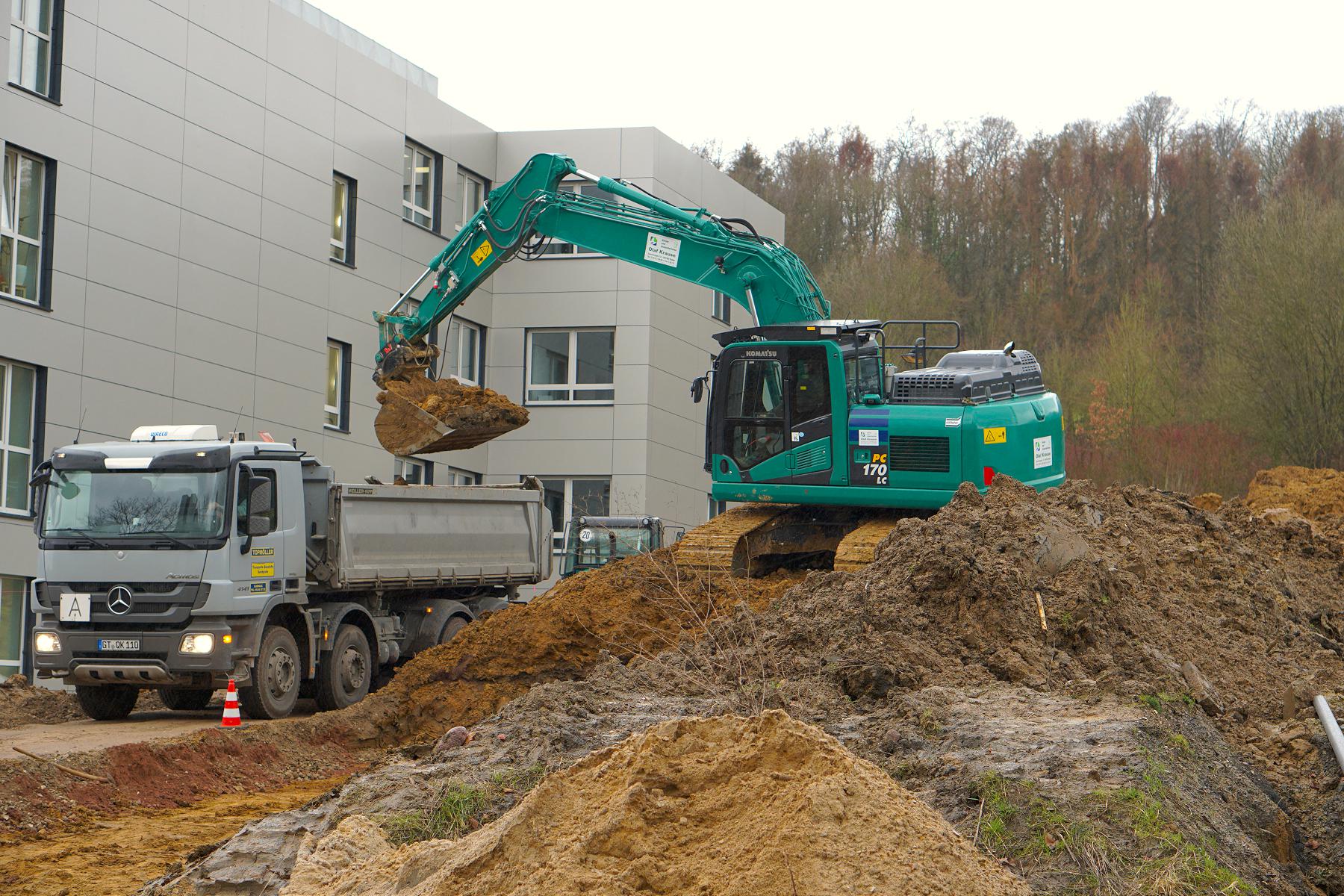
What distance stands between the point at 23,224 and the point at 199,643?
9295 mm

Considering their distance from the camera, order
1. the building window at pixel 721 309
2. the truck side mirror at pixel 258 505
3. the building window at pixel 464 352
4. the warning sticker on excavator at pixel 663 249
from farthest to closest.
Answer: the building window at pixel 721 309 → the building window at pixel 464 352 → the warning sticker on excavator at pixel 663 249 → the truck side mirror at pixel 258 505

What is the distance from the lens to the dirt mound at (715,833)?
482 cm

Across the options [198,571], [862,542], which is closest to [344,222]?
[198,571]

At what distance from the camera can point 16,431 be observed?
19.4 meters

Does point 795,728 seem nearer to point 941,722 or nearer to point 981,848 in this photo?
point 981,848

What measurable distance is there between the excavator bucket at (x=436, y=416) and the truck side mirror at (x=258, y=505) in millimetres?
1578

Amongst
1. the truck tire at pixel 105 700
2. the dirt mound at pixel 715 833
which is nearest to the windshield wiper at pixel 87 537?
the truck tire at pixel 105 700

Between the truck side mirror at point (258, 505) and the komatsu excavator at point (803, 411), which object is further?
the komatsu excavator at point (803, 411)

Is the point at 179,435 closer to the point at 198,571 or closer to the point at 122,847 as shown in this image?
the point at 198,571

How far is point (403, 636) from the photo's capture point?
16.4 metres

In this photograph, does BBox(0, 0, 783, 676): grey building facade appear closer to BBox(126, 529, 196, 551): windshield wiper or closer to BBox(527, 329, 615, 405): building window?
BBox(527, 329, 615, 405): building window

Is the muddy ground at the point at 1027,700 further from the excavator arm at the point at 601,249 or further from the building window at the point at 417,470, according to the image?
the building window at the point at 417,470

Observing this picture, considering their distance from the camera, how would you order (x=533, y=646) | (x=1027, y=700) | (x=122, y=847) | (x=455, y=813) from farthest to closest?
(x=533, y=646)
(x=122, y=847)
(x=1027, y=700)
(x=455, y=813)

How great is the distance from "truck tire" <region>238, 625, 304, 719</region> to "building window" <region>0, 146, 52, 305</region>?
26.5 ft
